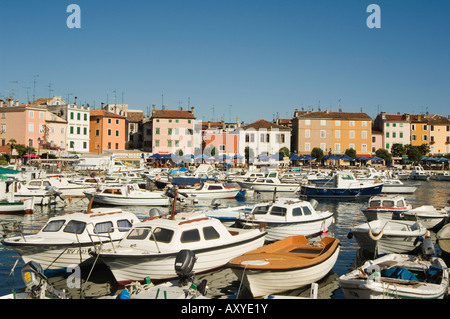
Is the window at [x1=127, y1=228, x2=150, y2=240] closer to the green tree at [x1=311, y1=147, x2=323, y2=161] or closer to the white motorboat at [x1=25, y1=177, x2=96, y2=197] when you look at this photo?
the white motorboat at [x1=25, y1=177, x2=96, y2=197]

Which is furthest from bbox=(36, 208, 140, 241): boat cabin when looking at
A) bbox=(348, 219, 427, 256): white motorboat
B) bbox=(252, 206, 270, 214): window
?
bbox=(348, 219, 427, 256): white motorboat

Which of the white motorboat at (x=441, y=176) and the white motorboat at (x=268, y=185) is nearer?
the white motorboat at (x=268, y=185)

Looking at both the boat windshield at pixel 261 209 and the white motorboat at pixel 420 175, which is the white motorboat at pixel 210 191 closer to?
the boat windshield at pixel 261 209

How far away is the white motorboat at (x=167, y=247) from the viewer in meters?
13.5

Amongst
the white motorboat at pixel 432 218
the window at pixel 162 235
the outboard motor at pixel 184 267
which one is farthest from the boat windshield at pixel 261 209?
the outboard motor at pixel 184 267

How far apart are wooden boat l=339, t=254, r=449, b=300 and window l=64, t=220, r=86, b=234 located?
9.03 metres

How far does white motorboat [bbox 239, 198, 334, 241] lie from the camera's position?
20.1m

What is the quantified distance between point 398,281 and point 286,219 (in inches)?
347

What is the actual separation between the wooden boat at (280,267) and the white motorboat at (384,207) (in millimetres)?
10831

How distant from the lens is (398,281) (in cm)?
1173

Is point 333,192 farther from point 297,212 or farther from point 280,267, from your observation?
point 280,267

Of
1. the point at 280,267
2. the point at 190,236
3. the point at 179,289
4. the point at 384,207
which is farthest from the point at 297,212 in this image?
the point at 179,289

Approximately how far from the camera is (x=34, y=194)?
106ft

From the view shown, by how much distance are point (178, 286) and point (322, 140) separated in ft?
258
